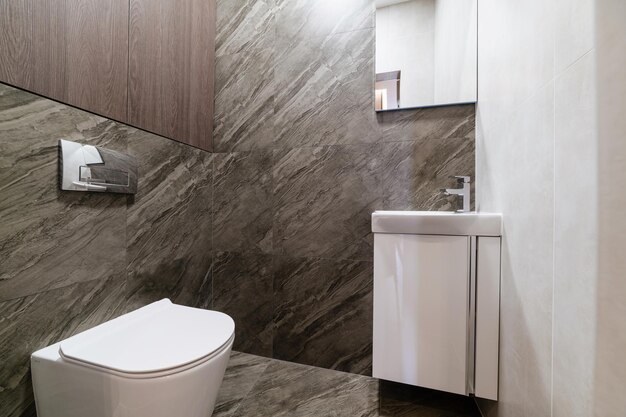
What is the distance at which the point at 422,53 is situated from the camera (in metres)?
1.42

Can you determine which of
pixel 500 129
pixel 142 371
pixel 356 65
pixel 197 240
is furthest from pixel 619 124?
pixel 197 240

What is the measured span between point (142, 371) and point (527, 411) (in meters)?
1.05

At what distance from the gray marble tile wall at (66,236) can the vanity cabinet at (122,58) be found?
2.9 inches

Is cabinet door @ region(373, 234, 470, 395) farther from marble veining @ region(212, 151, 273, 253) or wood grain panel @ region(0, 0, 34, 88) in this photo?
wood grain panel @ region(0, 0, 34, 88)

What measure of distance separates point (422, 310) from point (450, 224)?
356 mm

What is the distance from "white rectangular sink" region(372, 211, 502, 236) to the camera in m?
1.04

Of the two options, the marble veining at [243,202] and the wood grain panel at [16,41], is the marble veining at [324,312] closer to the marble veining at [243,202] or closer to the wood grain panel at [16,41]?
the marble veining at [243,202]

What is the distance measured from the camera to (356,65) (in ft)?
4.88

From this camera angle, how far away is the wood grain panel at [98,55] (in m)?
0.98

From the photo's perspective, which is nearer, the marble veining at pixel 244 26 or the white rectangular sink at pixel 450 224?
the white rectangular sink at pixel 450 224

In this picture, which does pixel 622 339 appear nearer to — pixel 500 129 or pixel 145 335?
pixel 500 129

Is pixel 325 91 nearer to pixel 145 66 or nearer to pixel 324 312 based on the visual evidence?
pixel 145 66

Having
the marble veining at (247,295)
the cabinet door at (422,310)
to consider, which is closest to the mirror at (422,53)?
the cabinet door at (422,310)

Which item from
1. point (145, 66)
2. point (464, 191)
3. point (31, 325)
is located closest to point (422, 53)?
point (464, 191)
